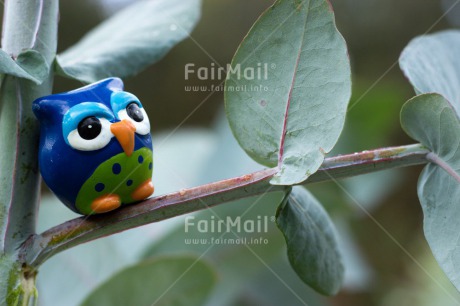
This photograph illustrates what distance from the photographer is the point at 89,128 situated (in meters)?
0.38

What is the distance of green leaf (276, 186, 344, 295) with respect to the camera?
0.39 metres

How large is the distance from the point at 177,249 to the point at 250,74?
41 centimetres

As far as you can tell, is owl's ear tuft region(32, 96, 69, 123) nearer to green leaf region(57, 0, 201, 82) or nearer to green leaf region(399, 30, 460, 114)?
green leaf region(57, 0, 201, 82)

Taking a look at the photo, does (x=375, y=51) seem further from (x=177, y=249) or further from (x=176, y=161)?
(x=177, y=249)

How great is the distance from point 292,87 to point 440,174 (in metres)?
0.12

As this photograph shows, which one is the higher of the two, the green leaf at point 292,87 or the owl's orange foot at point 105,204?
the green leaf at point 292,87

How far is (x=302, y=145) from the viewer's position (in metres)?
0.36

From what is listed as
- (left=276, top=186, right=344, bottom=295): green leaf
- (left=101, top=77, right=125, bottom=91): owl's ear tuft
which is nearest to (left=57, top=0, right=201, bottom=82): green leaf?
(left=101, top=77, right=125, bottom=91): owl's ear tuft

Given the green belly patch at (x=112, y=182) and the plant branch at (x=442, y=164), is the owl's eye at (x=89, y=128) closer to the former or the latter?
the green belly patch at (x=112, y=182)

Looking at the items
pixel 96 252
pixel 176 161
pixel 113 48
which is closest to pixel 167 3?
pixel 113 48

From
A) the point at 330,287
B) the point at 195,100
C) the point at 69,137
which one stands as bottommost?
the point at 195,100

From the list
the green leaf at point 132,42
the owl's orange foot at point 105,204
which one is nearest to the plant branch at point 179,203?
the owl's orange foot at point 105,204

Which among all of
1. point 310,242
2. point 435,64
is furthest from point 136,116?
point 435,64

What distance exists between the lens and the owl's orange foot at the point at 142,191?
14.9 inches
